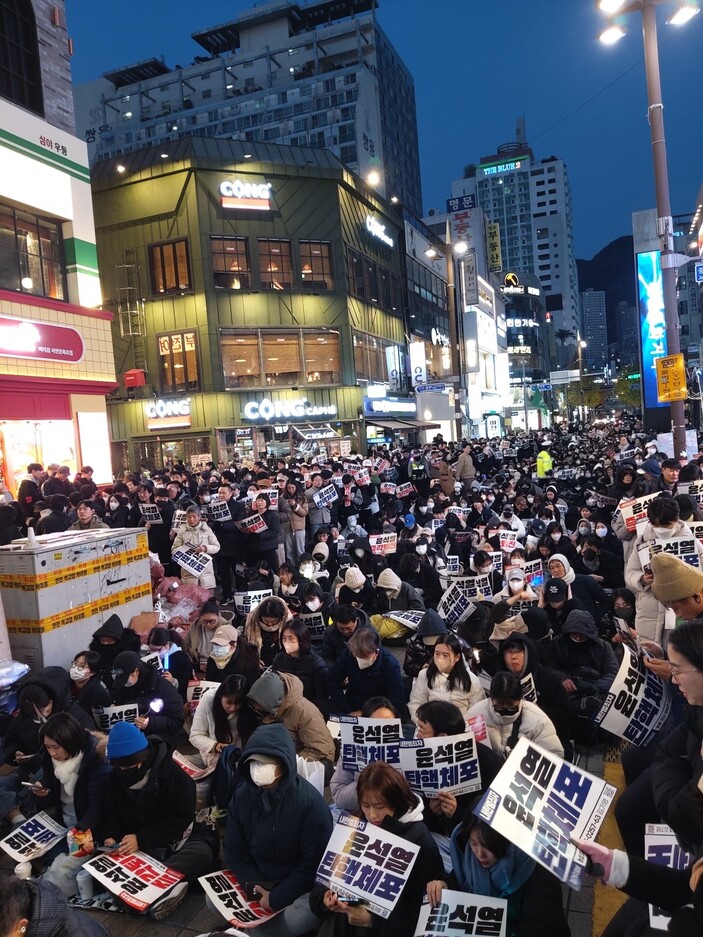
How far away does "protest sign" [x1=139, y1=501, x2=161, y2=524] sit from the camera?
12172 millimetres

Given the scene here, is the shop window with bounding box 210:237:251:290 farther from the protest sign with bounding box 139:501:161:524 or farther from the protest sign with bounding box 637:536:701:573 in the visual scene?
the protest sign with bounding box 637:536:701:573

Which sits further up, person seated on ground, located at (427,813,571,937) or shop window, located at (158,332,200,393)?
shop window, located at (158,332,200,393)

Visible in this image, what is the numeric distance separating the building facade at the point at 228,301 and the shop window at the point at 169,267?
65 millimetres

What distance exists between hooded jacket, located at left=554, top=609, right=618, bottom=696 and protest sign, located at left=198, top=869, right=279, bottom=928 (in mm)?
3505

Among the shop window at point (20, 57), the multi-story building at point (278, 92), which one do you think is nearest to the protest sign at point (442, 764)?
the shop window at point (20, 57)

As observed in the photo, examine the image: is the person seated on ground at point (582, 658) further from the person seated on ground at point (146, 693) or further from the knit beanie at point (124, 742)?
the knit beanie at point (124, 742)

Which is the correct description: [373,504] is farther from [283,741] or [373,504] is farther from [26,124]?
[26,124]

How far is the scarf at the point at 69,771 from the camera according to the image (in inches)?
196

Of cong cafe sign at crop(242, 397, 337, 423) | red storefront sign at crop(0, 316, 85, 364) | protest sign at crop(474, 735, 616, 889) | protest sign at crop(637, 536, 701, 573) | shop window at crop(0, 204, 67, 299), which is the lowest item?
protest sign at crop(474, 735, 616, 889)

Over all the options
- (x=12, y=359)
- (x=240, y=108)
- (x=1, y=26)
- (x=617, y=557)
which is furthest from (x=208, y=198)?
(x=240, y=108)

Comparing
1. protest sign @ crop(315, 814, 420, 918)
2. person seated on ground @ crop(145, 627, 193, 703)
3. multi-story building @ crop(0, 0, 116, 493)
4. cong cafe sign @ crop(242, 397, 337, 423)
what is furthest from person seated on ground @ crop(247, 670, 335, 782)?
cong cafe sign @ crop(242, 397, 337, 423)

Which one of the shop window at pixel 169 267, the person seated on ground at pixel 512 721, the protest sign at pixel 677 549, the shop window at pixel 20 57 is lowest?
the person seated on ground at pixel 512 721

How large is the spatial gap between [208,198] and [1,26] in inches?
568

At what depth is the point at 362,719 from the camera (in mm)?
4484
